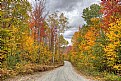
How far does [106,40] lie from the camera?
24484mm

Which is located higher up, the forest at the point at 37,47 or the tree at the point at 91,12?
the tree at the point at 91,12

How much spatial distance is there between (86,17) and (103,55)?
33071 mm

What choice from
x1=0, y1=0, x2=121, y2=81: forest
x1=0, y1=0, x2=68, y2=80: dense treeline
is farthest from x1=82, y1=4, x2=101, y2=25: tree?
x1=0, y1=0, x2=68, y2=80: dense treeline

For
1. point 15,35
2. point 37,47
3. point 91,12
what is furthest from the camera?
point 91,12

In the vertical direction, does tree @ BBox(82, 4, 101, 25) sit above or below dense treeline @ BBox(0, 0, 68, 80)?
above

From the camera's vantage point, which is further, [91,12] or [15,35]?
A: [91,12]

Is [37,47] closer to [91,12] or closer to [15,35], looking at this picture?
[15,35]

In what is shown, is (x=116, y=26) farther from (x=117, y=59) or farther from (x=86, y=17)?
(x=86, y=17)

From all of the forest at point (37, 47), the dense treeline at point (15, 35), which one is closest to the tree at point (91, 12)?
the forest at point (37, 47)

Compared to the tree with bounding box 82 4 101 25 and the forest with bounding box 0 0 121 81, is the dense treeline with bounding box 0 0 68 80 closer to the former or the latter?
the forest with bounding box 0 0 121 81

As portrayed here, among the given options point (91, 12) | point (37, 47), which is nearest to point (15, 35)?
point (37, 47)

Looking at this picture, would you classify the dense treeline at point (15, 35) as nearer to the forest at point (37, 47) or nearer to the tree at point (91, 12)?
the forest at point (37, 47)

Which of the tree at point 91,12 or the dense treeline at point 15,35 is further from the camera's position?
the tree at point 91,12

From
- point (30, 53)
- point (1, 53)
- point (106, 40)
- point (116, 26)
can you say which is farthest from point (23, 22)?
point (30, 53)
